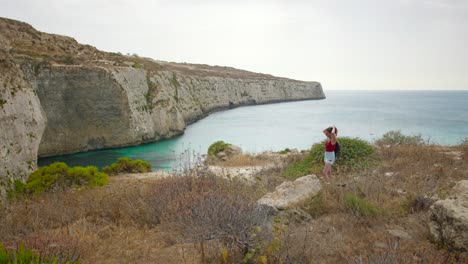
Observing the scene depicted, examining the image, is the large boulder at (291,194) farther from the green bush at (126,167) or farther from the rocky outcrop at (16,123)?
the green bush at (126,167)

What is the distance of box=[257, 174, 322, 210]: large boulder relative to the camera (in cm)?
636

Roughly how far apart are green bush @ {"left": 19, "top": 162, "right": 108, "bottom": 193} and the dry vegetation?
4.67 meters

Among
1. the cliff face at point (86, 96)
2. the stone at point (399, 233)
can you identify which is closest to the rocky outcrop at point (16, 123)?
the cliff face at point (86, 96)

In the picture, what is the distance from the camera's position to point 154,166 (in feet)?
83.3

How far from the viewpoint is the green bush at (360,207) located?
5.94m

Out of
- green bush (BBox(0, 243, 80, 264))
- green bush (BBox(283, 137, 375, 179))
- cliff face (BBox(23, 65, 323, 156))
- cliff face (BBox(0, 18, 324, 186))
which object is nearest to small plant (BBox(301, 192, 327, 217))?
green bush (BBox(0, 243, 80, 264))

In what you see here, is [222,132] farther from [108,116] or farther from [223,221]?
[223,221]

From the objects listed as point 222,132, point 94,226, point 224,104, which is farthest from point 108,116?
point 224,104

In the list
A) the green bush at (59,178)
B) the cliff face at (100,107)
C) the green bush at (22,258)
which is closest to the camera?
the green bush at (22,258)

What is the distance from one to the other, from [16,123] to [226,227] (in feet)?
39.9

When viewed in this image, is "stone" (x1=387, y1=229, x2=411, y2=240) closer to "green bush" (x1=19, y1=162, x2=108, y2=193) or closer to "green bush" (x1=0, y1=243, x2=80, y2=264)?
"green bush" (x1=0, y1=243, x2=80, y2=264)

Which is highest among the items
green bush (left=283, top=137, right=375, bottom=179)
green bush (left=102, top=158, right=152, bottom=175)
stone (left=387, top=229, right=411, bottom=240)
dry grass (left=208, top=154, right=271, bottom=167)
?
stone (left=387, top=229, right=411, bottom=240)

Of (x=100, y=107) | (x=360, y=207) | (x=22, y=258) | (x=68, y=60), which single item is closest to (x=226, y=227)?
(x=22, y=258)

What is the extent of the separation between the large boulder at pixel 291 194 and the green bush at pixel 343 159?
4.62 meters
